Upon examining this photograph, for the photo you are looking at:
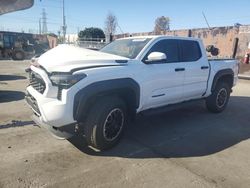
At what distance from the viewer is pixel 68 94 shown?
4.16 m

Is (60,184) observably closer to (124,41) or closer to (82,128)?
(82,128)

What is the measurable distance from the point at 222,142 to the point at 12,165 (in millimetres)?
3661

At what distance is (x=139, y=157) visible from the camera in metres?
4.68

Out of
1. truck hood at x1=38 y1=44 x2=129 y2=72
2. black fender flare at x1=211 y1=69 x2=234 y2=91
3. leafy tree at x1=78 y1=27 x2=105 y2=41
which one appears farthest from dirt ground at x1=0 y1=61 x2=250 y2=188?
leafy tree at x1=78 y1=27 x2=105 y2=41

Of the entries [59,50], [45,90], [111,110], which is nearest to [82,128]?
[111,110]

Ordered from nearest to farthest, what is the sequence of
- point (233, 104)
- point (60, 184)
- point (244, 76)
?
point (60, 184), point (233, 104), point (244, 76)

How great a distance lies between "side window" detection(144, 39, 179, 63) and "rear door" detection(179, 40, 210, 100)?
0.20 meters

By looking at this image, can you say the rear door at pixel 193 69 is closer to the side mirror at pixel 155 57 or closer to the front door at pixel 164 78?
the front door at pixel 164 78

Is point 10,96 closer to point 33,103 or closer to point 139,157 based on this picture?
point 33,103

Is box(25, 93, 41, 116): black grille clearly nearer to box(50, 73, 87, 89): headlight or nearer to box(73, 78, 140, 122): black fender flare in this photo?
box(50, 73, 87, 89): headlight

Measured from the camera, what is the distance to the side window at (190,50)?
6.35 metres

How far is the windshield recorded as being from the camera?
547cm

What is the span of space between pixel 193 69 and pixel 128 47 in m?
1.60

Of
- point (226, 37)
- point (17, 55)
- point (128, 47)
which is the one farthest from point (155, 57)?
point (17, 55)
